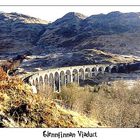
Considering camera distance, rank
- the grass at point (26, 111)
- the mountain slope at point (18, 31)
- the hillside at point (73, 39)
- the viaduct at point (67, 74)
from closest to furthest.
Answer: the grass at point (26, 111) < the viaduct at point (67, 74) < the hillside at point (73, 39) < the mountain slope at point (18, 31)

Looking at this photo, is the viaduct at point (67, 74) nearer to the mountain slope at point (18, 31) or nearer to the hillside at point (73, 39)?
the hillside at point (73, 39)

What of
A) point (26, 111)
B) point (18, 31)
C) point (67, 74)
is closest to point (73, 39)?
point (18, 31)

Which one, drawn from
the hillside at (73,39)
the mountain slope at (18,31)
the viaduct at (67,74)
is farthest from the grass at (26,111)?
the mountain slope at (18,31)

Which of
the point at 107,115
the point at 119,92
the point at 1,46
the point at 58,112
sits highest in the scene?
the point at 58,112

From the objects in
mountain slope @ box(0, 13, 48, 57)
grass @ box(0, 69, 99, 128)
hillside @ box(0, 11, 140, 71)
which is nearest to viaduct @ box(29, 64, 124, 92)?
hillside @ box(0, 11, 140, 71)

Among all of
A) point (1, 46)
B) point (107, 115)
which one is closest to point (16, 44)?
point (1, 46)

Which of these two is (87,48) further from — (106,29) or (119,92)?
(119,92)

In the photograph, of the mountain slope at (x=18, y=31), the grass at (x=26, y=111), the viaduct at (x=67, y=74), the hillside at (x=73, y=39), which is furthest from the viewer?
the mountain slope at (x=18, y=31)
